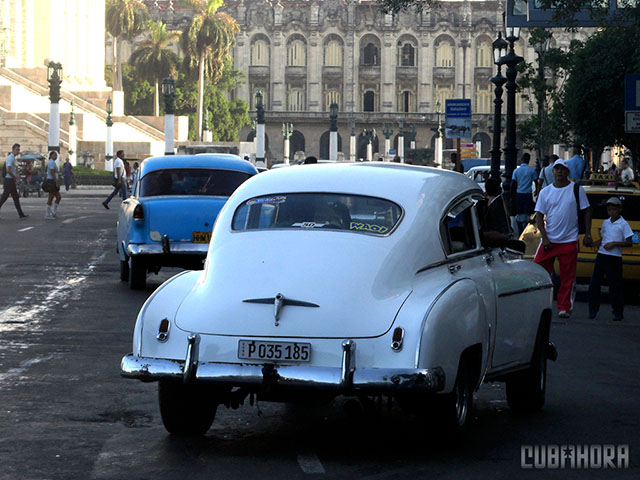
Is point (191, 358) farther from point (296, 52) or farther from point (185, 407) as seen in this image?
point (296, 52)

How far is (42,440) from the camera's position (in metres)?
7.27

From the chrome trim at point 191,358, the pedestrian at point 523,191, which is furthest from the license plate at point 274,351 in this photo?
the pedestrian at point 523,191

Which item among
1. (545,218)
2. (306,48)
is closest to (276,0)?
(306,48)

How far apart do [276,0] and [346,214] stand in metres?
133

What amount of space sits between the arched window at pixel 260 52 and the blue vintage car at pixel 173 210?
122109 mm

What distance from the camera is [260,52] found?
138 m

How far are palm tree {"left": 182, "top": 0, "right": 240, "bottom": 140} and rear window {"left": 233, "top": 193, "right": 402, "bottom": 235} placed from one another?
289 ft

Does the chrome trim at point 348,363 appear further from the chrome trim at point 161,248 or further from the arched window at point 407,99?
the arched window at point 407,99

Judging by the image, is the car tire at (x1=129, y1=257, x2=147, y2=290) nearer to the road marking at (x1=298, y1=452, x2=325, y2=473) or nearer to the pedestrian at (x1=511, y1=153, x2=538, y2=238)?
the road marking at (x1=298, y1=452, x2=325, y2=473)

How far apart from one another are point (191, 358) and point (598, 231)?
1137 centimetres

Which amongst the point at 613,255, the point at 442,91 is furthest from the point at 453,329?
the point at 442,91

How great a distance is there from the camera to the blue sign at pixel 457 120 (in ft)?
102

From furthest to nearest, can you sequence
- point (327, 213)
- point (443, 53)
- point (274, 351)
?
point (443, 53)
point (327, 213)
point (274, 351)

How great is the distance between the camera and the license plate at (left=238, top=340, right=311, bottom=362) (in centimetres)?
675
